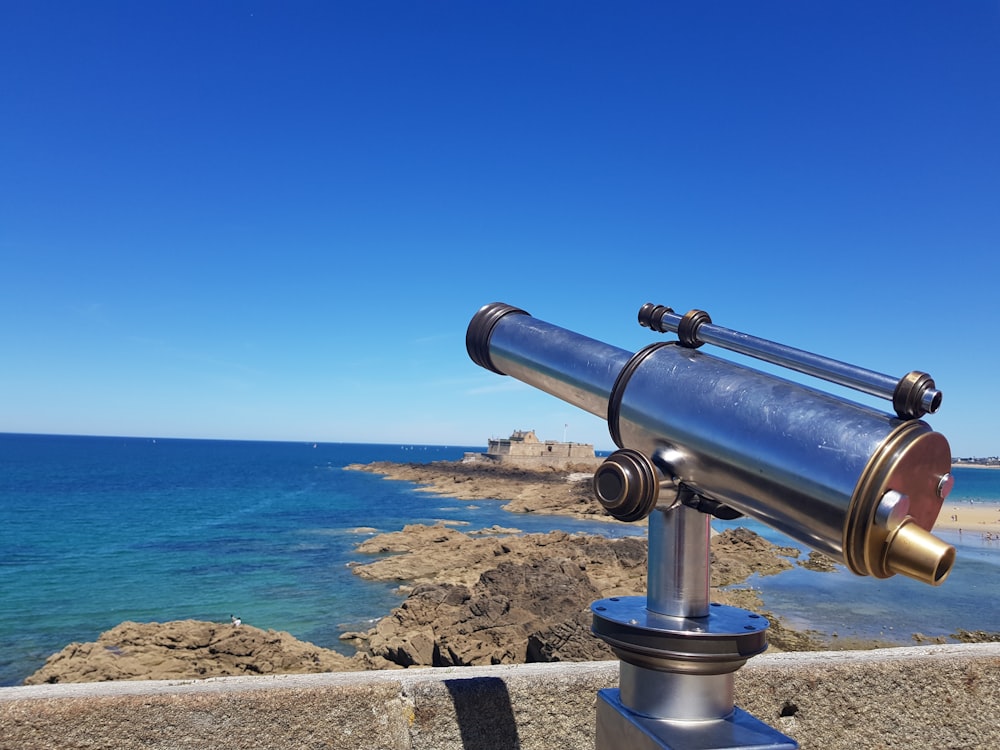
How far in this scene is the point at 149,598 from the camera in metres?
23.9

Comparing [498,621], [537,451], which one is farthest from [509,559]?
[537,451]

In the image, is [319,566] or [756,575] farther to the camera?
[319,566]

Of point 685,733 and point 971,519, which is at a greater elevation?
point 685,733

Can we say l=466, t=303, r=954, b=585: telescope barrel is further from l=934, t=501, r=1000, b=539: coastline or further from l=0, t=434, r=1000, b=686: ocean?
l=934, t=501, r=1000, b=539: coastline

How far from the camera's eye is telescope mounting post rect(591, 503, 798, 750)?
A: 55.8 inches

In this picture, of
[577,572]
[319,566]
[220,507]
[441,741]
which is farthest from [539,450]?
[441,741]

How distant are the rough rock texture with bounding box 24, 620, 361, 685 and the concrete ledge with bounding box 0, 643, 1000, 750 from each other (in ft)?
31.9

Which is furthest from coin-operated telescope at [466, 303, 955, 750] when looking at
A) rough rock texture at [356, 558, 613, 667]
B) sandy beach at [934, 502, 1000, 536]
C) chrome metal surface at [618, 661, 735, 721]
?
sandy beach at [934, 502, 1000, 536]

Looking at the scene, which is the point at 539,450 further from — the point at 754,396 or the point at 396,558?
the point at 754,396

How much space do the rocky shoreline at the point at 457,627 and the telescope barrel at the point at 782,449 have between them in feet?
19.8

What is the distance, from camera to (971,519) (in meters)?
57.5

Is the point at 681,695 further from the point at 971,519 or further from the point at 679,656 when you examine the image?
the point at 971,519

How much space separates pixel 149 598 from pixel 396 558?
802 centimetres

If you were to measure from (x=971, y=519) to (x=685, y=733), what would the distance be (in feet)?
220
